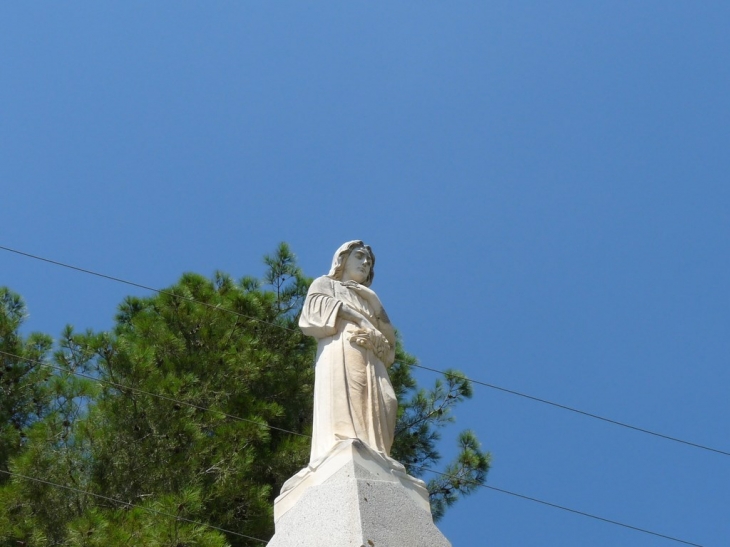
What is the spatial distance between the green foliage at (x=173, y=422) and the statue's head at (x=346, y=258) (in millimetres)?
2993

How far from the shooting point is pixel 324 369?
643cm

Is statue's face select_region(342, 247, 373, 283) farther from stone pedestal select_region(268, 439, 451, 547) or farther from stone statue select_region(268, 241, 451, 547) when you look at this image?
stone pedestal select_region(268, 439, 451, 547)

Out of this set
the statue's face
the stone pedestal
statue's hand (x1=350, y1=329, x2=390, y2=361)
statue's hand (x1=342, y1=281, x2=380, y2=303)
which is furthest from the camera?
the statue's face

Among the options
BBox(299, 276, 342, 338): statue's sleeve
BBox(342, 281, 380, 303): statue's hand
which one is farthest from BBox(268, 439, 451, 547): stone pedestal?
BBox(342, 281, 380, 303): statue's hand

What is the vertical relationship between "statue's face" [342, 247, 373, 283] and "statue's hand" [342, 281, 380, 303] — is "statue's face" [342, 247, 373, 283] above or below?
above

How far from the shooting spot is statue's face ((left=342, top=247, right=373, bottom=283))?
24.0 ft

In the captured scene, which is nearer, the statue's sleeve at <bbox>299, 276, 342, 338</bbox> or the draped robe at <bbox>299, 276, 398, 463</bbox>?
the draped robe at <bbox>299, 276, 398, 463</bbox>

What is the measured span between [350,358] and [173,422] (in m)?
4.58

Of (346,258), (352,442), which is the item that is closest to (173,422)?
(346,258)

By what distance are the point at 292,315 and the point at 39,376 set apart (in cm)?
313

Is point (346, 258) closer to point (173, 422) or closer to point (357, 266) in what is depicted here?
point (357, 266)

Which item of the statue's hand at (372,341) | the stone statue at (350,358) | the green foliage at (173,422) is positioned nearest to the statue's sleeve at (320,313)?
the stone statue at (350,358)

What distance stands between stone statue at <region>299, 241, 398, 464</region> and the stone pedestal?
0.16 metres

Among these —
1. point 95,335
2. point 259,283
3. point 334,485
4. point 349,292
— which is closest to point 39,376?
point 95,335
